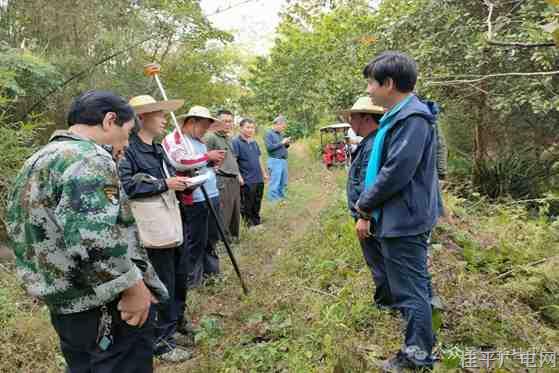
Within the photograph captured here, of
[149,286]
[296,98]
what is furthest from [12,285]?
[296,98]

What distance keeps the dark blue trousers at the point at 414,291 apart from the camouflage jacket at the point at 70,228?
1.42 metres

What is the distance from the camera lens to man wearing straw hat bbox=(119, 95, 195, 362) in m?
2.88

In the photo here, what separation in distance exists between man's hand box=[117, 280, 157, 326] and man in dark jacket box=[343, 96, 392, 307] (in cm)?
183

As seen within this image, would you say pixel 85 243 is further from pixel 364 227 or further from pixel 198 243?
pixel 198 243

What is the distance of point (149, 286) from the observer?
201 cm

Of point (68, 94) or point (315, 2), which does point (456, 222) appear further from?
point (68, 94)

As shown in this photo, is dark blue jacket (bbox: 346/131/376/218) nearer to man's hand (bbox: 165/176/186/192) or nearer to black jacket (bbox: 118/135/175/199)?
man's hand (bbox: 165/176/186/192)

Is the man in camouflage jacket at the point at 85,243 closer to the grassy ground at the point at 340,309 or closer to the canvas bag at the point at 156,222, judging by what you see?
the canvas bag at the point at 156,222

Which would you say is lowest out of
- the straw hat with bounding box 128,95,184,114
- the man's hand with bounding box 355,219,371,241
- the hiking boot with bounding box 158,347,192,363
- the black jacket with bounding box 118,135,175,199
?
the hiking boot with bounding box 158,347,192,363

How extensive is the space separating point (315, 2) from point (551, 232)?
602cm

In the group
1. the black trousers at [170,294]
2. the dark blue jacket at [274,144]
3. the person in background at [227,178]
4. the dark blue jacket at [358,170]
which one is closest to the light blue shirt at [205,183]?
the black trousers at [170,294]

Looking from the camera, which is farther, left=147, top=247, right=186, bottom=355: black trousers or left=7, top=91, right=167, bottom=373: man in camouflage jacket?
left=147, top=247, right=186, bottom=355: black trousers

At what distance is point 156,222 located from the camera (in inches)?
115

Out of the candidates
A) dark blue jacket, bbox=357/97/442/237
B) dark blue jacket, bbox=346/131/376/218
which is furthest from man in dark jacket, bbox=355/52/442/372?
dark blue jacket, bbox=346/131/376/218
